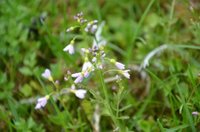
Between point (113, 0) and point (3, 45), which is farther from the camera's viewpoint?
point (113, 0)

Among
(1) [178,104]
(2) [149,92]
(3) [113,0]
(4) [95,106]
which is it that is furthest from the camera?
(3) [113,0]

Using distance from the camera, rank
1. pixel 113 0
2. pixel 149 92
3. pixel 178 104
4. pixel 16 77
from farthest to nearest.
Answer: pixel 113 0
pixel 16 77
pixel 149 92
pixel 178 104

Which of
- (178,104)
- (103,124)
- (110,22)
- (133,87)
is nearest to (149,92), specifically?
(133,87)

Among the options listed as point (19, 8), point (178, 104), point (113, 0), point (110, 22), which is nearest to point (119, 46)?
point (110, 22)

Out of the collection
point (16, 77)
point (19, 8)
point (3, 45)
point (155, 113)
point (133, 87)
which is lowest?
point (155, 113)

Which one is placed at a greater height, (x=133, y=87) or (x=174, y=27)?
(x=174, y=27)

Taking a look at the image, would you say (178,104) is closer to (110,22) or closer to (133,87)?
(133,87)

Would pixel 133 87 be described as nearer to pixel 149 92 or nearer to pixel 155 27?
pixel 149 92
